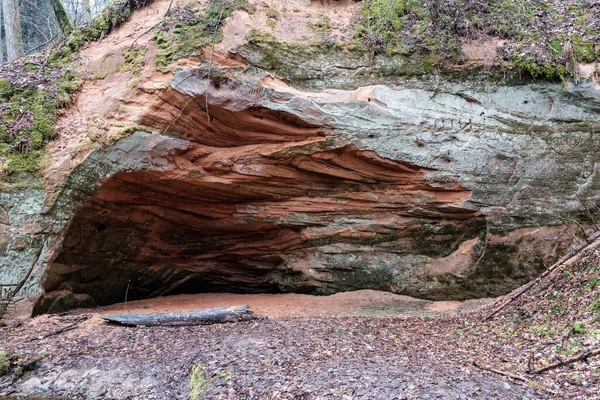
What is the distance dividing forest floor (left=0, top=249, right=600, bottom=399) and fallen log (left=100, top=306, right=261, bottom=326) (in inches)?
6.8

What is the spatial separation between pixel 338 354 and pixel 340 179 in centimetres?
404

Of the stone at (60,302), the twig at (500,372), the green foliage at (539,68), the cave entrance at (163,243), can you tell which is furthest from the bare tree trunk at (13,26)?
the twig at (500,372)

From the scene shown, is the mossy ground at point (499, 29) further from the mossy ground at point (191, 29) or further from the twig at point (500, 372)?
the twig at point (500, 372)

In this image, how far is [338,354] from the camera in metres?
5.25

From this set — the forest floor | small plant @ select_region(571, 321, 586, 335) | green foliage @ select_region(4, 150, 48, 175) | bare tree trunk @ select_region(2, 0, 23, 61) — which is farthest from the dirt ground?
bare tree trunk @ select_region(2, 0, 23, 61)

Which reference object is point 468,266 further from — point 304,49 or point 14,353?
point 14,353

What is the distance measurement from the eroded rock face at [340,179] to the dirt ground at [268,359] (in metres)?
1.18

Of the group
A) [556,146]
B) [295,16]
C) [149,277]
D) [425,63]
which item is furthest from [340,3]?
[149,277]

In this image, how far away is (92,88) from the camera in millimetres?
8250

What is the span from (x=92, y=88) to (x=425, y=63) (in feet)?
20.3

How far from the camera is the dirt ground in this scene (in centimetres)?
435

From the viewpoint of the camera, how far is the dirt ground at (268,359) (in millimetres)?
4352

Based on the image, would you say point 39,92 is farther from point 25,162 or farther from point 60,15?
point 60,15

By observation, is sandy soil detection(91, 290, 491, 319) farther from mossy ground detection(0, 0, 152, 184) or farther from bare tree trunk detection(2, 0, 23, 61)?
bare tree trunk detection(2, 0, 23, 61)
